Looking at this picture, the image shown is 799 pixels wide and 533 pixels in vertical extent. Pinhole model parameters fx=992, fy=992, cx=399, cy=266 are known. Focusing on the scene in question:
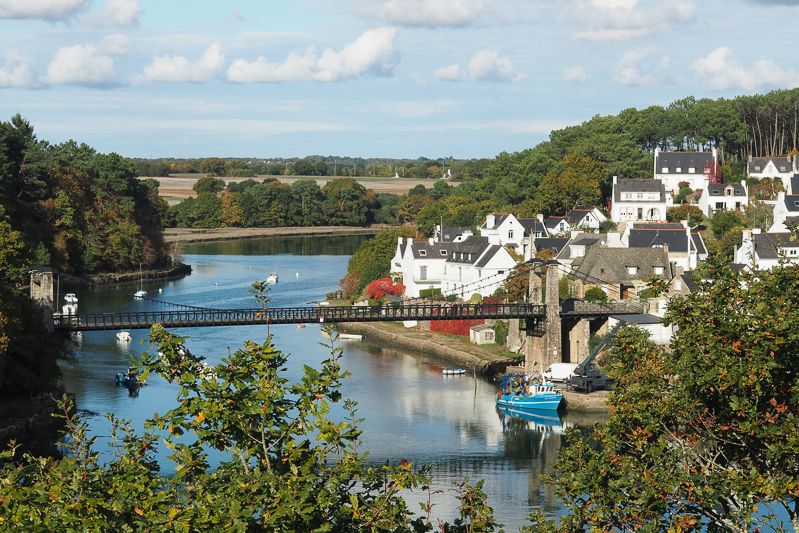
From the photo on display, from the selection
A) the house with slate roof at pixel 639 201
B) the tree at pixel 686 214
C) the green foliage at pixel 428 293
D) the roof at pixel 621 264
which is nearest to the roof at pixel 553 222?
the house with slate roof at pixel 639 201

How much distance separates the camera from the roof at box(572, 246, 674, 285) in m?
59.7

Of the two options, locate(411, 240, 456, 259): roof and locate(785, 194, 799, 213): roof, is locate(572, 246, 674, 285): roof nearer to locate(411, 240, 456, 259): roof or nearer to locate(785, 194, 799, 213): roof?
locate(411, 240, 456, 259): roof

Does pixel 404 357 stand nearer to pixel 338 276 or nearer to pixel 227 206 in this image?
pixel 338 276

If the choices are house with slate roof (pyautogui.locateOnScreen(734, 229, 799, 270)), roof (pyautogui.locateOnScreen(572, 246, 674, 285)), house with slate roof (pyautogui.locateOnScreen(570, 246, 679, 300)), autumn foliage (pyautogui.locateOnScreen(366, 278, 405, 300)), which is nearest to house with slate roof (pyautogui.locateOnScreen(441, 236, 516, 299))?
autumn foliage (pyautogui.locateOnScreen(366, 278, 405, 300))

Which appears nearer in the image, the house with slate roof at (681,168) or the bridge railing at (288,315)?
the bridge railing at (288,315)

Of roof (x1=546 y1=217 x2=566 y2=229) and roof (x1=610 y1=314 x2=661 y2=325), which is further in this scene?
roof (x1=546 y1=217 x2=566 y2=229)

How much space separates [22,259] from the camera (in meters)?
49.8

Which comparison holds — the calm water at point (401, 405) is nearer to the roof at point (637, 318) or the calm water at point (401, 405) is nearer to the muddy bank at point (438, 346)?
the muddy bank at point (438, 346)

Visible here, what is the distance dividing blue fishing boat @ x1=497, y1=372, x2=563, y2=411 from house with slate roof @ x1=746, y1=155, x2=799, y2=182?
54264 millimetres

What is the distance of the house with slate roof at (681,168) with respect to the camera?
96.5m

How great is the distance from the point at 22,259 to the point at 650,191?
56.6m

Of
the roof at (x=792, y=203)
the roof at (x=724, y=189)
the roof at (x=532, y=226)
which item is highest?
the roof at (x=724, y=189)

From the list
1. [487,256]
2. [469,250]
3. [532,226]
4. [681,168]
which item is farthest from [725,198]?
[487,256]

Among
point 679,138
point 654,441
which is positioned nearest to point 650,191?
point 679,138
